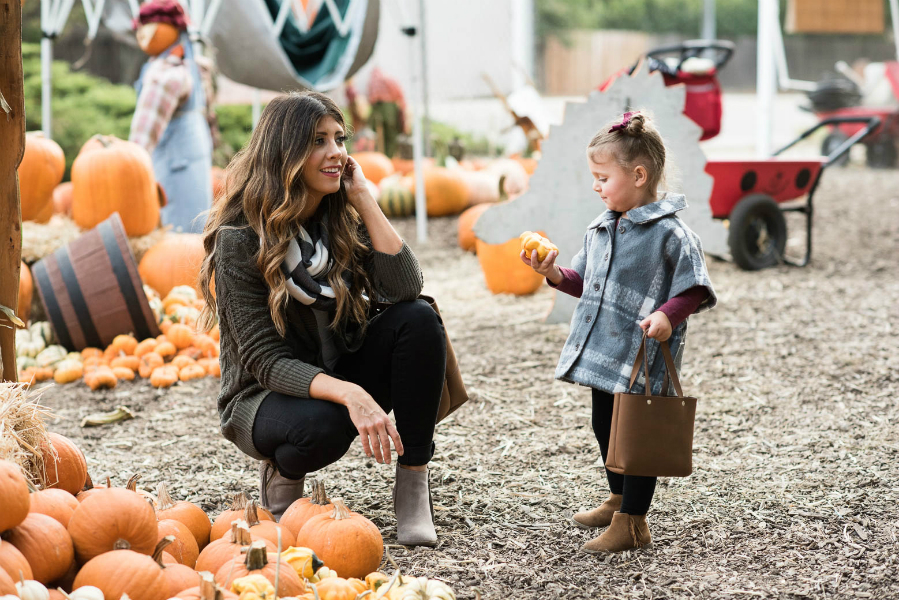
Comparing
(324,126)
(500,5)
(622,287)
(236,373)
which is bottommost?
(236,373)

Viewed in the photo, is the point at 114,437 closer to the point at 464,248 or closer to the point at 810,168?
the point at 464,248

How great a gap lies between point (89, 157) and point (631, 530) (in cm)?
389

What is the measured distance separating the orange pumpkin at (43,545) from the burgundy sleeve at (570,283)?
53.1 inches

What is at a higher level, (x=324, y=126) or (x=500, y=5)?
(x=500, y=5)

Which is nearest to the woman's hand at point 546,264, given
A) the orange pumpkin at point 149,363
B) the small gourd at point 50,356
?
the orange pumpkin at point 149,363

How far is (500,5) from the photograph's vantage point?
1081 centimetres

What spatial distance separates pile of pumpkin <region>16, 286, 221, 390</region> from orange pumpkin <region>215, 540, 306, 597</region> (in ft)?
7.90

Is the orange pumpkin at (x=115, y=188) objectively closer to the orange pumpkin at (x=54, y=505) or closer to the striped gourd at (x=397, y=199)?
the orange pumpkin at (x=54, y=505)

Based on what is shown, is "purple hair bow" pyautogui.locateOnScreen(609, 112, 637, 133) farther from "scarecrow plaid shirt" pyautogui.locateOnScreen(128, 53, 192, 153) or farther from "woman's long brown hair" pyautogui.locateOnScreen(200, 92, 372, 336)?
"scarecrow plaid shirt" pyautogui.locateOnScreen(128, 53, 192, 153)

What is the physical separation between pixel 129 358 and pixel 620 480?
2.63 m

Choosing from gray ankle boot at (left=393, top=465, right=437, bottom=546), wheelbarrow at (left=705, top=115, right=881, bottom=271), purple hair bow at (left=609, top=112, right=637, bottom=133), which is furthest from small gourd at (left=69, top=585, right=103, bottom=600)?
A: wheelbarrow at (left=705, top=115, right=881, bottom=271)

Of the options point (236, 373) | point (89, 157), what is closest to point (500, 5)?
point (89, 157)

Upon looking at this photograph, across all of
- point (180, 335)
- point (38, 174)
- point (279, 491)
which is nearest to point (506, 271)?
point (180, 335)

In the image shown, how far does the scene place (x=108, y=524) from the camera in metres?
1.76
